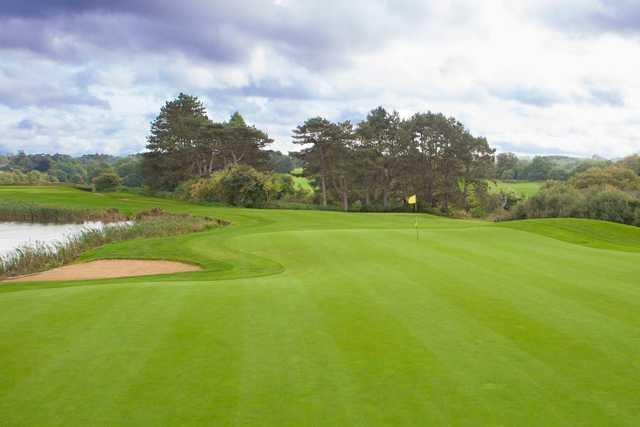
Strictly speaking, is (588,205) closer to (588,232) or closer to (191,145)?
(588,232)

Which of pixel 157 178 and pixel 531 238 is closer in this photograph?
pixel 531 238

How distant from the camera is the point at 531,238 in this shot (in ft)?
55.6

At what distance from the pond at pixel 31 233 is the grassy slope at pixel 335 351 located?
1415cm

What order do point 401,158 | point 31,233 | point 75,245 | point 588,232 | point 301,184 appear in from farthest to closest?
point 301,184
point 401,158
point 31,233
point 588,232
point 75,245

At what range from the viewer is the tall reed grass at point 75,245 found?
48.6 ft

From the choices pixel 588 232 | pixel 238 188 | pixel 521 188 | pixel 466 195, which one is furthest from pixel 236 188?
pixel 521 188

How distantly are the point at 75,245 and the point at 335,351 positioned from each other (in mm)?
16176

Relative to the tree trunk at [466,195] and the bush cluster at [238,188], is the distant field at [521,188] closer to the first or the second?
the tree trunk at [466,195]

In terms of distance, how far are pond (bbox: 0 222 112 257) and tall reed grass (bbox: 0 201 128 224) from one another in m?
1.63

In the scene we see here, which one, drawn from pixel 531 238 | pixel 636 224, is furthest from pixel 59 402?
pixel 636 224

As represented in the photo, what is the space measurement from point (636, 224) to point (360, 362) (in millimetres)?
26202

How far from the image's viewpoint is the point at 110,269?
42.8ft

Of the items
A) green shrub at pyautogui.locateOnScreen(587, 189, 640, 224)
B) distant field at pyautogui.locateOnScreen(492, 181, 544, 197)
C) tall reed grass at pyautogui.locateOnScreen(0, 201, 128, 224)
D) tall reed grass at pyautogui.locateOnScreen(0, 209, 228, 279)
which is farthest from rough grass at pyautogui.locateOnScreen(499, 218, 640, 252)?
distant field at pyautogui.locateOnScreen(492, 181, 544, 197)

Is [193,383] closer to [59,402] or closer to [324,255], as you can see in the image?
[59,402]
